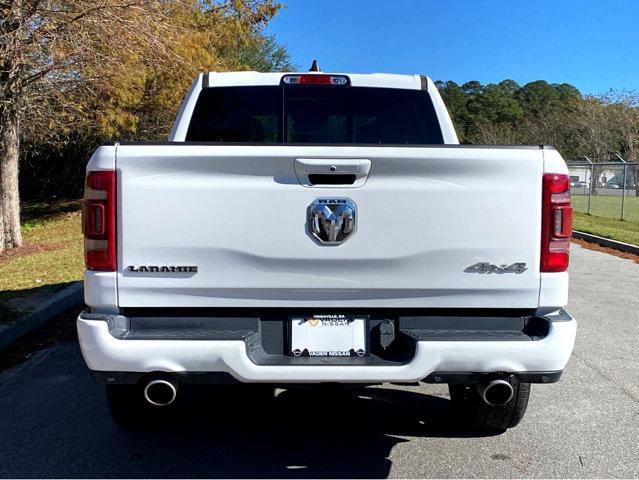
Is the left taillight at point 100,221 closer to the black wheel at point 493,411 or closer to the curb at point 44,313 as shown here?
the black wheel at point 493,411

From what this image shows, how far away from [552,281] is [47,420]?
3.24 metres

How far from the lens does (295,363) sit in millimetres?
3127

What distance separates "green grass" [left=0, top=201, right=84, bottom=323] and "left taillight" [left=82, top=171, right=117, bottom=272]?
12.5ft

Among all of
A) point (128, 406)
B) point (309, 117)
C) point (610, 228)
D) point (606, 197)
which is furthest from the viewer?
point (606, 197)

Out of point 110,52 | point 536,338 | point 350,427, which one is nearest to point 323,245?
point 536,338

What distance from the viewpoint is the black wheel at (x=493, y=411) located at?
393 cm

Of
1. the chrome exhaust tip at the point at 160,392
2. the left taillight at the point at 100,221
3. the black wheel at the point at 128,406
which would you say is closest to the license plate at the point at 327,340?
the chrome exhaust tip at the point at 160,392

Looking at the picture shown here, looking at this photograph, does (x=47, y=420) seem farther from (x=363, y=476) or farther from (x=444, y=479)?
(x=444, y=479)

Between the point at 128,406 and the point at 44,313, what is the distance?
139 inches

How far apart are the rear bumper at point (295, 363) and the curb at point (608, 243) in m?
11.6

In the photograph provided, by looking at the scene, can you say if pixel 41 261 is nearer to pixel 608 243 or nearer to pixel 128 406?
pixel 128 406

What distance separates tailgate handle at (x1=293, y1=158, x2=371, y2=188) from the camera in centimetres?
308

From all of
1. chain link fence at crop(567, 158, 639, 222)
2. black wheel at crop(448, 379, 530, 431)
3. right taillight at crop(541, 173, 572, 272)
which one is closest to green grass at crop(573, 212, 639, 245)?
chain link fence at crop(567, 158, 639, 222)

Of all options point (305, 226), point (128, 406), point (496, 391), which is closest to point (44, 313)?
point (128, 406)
